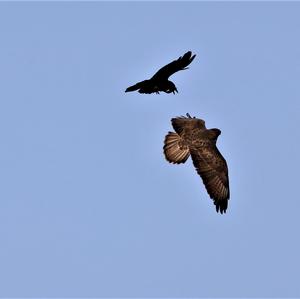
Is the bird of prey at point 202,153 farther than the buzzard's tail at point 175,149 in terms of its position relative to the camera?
No

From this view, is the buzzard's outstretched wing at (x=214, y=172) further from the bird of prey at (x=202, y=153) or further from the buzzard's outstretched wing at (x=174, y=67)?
the buzzard's outstretched wing at (x=174, y=67)

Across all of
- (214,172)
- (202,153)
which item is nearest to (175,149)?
(202,153)

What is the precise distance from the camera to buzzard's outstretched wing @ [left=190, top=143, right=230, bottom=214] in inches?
1794

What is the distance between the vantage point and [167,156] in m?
46.0

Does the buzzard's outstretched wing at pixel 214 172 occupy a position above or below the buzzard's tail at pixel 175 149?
below

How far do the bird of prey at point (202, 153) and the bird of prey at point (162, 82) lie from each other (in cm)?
85

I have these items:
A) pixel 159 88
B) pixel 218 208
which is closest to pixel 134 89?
pixel 159 88

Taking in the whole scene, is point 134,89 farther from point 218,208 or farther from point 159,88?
point 218,208

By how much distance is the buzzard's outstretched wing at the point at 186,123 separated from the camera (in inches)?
1841

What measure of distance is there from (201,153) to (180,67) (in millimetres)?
2045

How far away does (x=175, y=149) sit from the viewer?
46.2 metres

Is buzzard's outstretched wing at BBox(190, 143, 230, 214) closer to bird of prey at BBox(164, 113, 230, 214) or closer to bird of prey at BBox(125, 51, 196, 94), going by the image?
bird of prey at BBox(164, 113, 230, 214)

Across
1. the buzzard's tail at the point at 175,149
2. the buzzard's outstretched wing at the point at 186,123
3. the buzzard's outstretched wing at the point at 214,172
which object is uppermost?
the buzzard's outstretched wing at the point at 186,123

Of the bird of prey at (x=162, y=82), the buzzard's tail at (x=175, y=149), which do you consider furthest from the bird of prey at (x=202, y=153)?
the bird of prey at (x=162, y=82)
